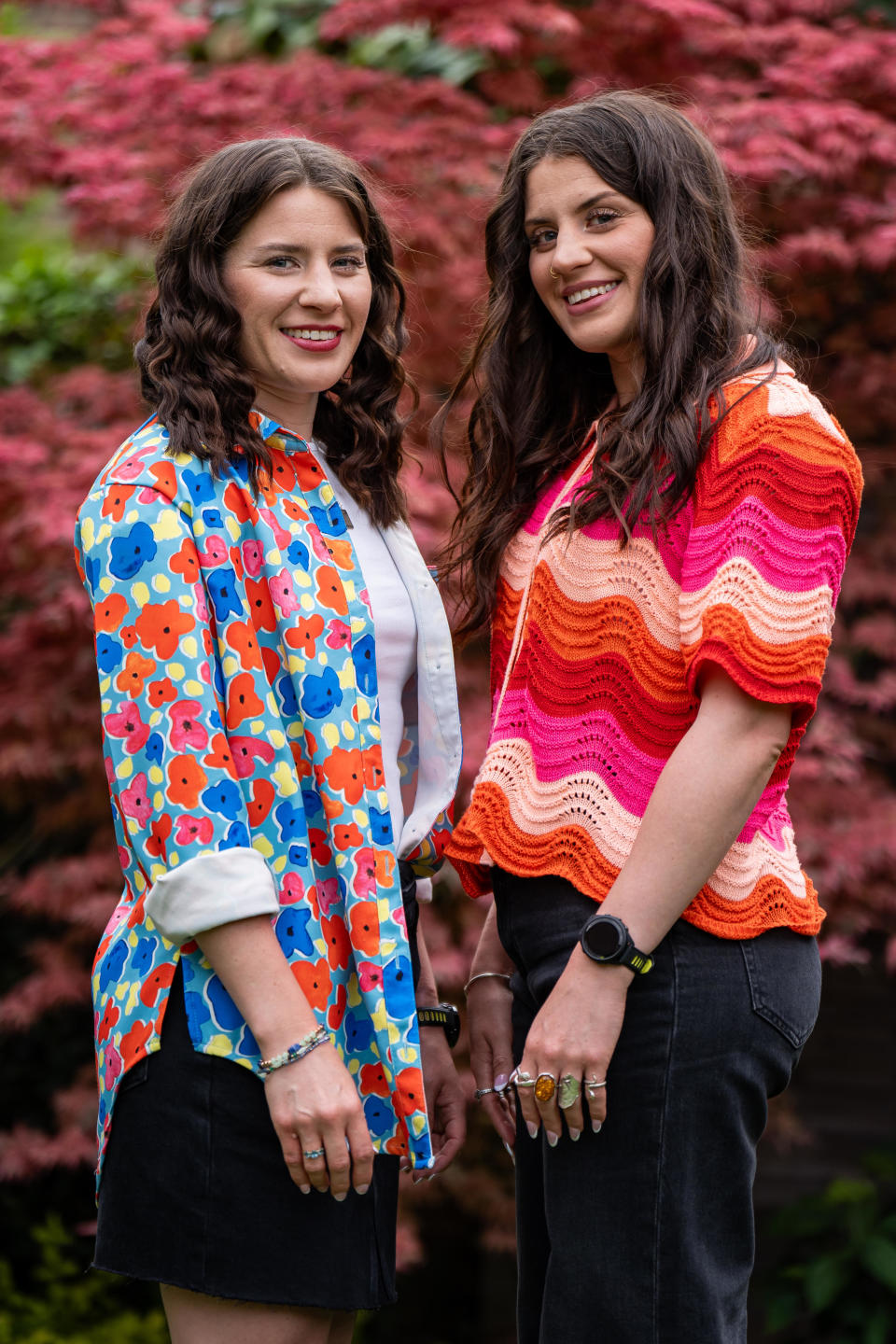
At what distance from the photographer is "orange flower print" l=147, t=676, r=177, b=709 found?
59.4 inches

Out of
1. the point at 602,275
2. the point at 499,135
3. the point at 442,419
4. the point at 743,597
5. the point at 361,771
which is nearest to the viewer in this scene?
the point at 743,597

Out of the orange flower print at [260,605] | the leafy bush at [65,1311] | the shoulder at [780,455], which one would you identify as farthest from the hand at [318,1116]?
the leafy bush at [65,1311]

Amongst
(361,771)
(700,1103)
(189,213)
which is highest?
(189,213)

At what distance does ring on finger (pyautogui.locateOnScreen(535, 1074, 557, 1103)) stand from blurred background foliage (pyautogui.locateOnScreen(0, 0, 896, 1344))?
4.21 ft

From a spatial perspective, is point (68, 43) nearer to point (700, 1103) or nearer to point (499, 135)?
point (499, 135)

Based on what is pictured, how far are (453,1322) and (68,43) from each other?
153 inches

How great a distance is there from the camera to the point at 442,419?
2182 millimetres

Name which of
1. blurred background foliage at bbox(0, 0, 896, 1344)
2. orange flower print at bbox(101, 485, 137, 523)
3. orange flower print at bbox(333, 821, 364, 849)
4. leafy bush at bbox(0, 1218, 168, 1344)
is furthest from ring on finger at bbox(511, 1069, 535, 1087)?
leafy bush at bbox(0, 1218, 168, 1344)

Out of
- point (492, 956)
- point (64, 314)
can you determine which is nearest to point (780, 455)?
point (492, 956)

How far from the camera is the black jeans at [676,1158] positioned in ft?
5.14

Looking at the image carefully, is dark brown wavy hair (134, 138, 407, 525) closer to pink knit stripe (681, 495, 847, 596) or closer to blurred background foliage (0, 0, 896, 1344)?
pink knit stripe (681, 495, 847, 596)

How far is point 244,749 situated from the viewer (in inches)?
62.2

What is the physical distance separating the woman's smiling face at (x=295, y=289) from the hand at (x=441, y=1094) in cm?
90

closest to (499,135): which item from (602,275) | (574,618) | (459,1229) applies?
(602,275)
